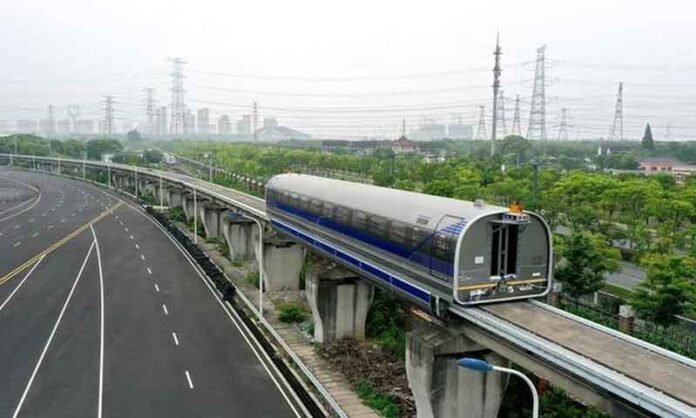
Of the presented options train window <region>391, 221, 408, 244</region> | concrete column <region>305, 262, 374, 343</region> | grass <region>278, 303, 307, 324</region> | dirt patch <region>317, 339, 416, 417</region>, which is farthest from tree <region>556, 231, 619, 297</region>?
grass <region>278, 303, 307, 324</region>

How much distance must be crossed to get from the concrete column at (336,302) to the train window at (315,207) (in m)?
3.21

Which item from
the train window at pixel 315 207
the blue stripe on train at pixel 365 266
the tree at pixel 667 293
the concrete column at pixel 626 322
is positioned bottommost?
the concrete column at pixel 626 322

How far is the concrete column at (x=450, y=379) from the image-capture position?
2142 cm

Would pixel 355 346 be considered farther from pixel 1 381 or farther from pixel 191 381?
pixel 1 381

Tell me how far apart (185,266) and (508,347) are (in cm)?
4078

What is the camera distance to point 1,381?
2852cm

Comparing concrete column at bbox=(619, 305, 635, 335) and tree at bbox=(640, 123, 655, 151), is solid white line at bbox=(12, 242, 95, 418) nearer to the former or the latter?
concrete column at bbox=(619, 305, 635, 335)

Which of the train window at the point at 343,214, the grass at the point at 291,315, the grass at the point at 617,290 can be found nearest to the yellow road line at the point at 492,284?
the train window at the point at 343,214

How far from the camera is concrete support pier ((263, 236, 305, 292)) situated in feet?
152

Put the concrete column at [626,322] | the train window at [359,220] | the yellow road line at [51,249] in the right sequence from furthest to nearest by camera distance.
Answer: the yellow road line at [51,249] < the concrete column at [626,322] < the train window at [359,220]

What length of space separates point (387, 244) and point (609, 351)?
1152cm

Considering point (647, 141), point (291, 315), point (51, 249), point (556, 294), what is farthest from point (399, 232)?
point (647, 141)

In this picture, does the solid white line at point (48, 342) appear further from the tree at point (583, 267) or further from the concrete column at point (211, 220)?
the tree at point (583, 267)

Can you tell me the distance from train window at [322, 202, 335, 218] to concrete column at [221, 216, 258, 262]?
23253 millimetres
